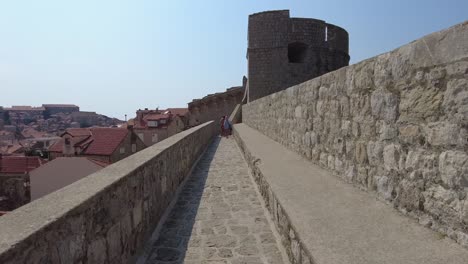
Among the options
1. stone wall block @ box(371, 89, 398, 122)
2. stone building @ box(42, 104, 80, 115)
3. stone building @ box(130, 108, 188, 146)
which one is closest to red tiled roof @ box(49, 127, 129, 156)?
stone building @ box(130, 108, 188, 146)

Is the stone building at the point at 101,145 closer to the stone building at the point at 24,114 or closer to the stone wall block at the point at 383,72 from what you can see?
the stone wall block at the point at 383,72

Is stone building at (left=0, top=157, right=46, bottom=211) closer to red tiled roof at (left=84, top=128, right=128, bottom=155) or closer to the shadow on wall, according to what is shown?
red tiled roof at (left=84, top=128, right=128, bottom=155)

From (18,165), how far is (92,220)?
102 feet

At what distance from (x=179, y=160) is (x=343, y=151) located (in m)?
3.50

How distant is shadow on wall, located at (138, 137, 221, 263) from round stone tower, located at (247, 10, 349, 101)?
16626 mm

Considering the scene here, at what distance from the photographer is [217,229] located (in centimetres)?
397

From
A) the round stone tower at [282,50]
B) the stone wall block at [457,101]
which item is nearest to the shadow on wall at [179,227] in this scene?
the stone wall block at [457,101]

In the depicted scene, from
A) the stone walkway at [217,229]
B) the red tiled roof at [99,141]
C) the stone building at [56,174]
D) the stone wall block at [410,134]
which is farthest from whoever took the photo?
the red tiled roof at [99,141]

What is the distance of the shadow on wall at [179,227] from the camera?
10.8 ft

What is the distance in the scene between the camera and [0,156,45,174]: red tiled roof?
90.0ft

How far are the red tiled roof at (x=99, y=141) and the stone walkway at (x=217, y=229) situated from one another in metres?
23.9

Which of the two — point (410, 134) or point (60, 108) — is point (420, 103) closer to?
point (410, 134)

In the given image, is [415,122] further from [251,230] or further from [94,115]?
[94,115]

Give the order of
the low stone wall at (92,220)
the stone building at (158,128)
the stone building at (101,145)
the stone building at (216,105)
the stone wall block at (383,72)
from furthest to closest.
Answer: the stone building at (158,128) < the stone building at (216,105) < the stone building at (101,145) < the stone wall block at (383,72) < the low stone wall at (92,220)
